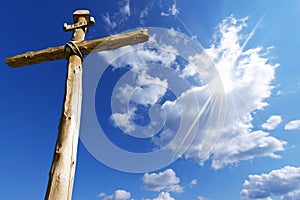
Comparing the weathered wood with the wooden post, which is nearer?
the wooden post

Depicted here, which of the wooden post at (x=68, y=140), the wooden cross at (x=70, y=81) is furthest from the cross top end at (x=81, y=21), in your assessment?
the wooden post at (x=68, y=140)

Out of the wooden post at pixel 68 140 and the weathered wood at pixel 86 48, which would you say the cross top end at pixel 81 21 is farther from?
the wooden post at pixel 68 140

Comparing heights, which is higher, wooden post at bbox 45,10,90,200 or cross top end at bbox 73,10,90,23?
cross top end at bbox 73,10,90,23

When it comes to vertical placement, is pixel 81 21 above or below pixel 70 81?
above

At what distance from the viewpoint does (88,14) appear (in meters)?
5.25

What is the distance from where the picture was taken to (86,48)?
441 cm

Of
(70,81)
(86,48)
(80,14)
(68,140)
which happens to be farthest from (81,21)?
(68,140)

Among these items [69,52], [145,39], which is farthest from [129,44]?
[69,52]

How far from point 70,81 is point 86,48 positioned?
0.75 metres

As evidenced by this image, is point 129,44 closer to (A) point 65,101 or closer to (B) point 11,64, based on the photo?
(A) point 65,101

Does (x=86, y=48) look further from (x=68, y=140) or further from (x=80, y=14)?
(x=68, y=140)

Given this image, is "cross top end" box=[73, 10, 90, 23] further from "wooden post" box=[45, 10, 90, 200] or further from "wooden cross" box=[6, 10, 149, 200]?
"wooden post" box=[45, 10, 90, 200]

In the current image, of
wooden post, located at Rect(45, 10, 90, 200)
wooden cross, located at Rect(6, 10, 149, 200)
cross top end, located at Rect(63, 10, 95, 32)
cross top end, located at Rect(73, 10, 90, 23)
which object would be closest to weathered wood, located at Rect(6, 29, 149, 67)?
wooden cross, located at Rect(6, 10, 149, 200)

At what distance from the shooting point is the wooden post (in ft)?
9.97
